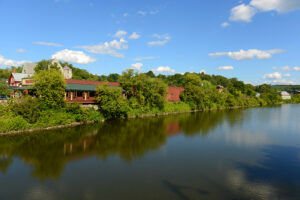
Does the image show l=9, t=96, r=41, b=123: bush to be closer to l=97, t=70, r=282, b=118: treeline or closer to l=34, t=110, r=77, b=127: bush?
l=34, t=110, r=77, b=127: bush

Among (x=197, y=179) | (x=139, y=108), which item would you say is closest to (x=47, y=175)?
(x=197, y=179)

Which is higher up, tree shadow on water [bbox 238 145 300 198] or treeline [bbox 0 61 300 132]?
treeline [bbox 0 61 300 132]

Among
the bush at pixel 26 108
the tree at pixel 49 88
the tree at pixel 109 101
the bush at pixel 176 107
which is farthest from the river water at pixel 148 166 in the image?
the bush at pixel 176 107

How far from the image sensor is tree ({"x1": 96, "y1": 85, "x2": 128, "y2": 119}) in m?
26.4

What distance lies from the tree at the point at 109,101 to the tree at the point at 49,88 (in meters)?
5.52

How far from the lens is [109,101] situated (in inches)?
1040

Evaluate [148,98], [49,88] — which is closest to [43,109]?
[49,88]

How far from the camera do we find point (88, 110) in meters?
25.6

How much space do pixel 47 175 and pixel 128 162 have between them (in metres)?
4.75

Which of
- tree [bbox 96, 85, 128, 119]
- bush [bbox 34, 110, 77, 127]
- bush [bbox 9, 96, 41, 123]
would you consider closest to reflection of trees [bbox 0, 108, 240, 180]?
bush [bbox 34, 110, 77, 127]

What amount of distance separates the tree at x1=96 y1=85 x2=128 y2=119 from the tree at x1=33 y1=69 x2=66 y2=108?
5520mm

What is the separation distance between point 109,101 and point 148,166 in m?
16.0

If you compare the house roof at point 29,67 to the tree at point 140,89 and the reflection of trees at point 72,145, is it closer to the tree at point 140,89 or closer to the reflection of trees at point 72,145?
the tree at point 140,89

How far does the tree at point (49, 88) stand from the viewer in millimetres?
21783
